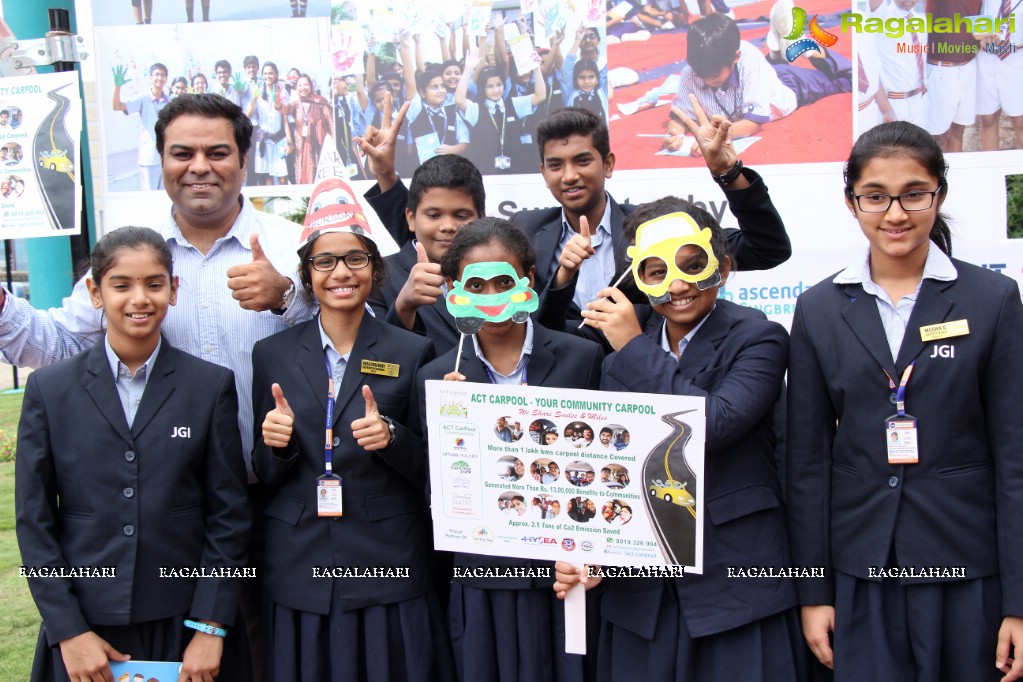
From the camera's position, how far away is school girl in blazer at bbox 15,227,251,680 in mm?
2873

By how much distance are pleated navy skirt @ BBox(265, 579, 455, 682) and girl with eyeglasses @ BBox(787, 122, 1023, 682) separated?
1266 millimetres

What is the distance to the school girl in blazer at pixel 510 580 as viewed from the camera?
2.91 m

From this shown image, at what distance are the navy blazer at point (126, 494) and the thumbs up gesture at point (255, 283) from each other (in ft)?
1.07

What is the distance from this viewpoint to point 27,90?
360cm

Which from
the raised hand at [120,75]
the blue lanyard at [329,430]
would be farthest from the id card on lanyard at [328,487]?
the raised hand at [120,75]

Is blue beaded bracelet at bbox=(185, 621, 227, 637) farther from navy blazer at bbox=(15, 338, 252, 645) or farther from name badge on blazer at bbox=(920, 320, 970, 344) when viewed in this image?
name badge on blazer at bbox=(920, 320, 970, 344)

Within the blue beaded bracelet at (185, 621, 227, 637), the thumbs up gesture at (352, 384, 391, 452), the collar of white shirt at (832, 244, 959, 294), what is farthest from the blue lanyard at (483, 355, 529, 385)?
the blue beaded bracelet at (185, 621, 227, 637)

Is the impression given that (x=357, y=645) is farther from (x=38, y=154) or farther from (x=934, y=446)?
(x=38, y=154)

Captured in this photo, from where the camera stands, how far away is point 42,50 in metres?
3.71

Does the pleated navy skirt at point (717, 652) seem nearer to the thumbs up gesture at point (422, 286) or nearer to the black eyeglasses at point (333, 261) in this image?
the thumbs up gesture at point (422, 286)

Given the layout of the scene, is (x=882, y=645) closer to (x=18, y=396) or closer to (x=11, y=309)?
(x=11, y=309)

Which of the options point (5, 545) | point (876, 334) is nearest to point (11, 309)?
point (876, 334)

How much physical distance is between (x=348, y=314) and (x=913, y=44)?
116 inches

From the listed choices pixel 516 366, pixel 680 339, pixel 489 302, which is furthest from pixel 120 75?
pixel 680 339
